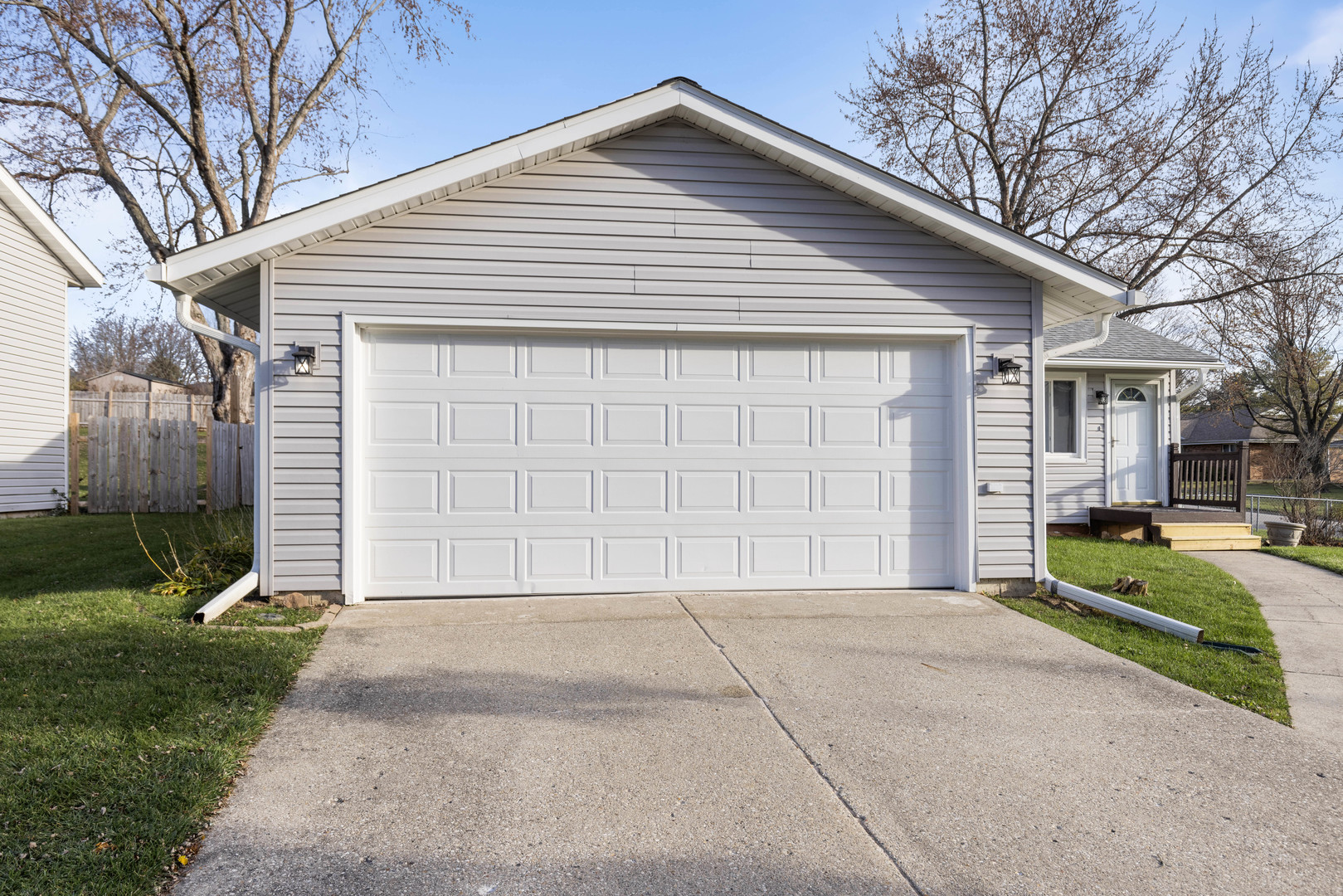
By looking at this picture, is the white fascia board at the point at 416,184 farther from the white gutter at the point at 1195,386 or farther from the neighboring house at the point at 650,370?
the white gutter at the point at 1195,386

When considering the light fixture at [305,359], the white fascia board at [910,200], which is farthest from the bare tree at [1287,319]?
the light fixture at [305,359]

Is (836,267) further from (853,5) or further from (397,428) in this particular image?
(853,5)

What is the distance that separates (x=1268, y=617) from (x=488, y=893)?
21.7ft

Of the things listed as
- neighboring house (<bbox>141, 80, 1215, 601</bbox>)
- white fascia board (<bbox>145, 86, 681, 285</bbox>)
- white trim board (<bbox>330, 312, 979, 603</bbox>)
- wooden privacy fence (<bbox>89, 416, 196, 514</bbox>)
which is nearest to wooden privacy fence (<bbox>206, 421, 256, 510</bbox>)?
wooden privacy fence (<bbox>89, 416, 196, 514</bbox>)

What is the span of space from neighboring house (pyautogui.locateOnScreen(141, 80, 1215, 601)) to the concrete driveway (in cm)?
142

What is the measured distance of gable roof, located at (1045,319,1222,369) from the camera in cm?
1145

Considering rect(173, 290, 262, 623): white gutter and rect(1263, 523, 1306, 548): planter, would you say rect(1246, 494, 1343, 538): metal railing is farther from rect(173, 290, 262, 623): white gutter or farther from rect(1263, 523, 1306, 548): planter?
rect(173, 290, 262, 623): white gutter

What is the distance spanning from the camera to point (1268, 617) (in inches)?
236

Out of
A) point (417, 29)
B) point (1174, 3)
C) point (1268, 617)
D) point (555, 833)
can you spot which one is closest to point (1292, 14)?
point (1174, 3)

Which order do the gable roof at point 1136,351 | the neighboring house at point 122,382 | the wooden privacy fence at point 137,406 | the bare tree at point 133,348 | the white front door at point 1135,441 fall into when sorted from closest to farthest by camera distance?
the gable roof at point 1136,351, the white front door at point 1135,441, the wooden privacy fence at point 137,406, the neighboring house at point 122,382, the bare tree at point 133,348

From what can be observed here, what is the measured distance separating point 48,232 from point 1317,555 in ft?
64.3

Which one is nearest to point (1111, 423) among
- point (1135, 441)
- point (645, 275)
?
point (1135, 441)

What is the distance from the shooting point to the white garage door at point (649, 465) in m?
6.15

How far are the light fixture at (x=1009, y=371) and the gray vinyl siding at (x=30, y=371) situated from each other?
14359mm
